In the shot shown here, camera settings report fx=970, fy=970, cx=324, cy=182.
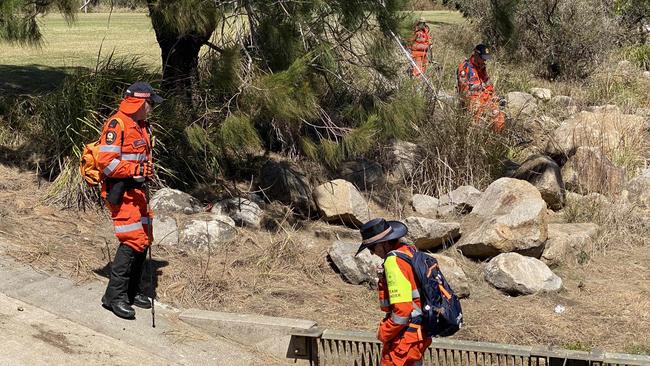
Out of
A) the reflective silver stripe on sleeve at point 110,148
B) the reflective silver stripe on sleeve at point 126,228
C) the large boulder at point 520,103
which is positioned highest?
the reflective silver stripe on sleeve at point 110,148

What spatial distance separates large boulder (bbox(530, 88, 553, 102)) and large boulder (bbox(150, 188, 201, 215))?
759 centimetres

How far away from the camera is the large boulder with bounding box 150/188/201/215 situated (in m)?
8.74

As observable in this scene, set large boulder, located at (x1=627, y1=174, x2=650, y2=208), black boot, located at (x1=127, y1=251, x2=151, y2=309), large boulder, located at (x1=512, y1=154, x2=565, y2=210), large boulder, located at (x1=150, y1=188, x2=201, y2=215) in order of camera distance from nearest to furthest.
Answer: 1. black boot, located at (x1=127, y1=251, x2=151, y2=309)
2. large boulder, located at (x1=150, y1=188, x2=201, y2=215)
3. large boulder, located at (x1=512, y1=154, x2=565, y2=210)
4. large boulder, located at (x1=627, y1=174, x2=650, y2=208)

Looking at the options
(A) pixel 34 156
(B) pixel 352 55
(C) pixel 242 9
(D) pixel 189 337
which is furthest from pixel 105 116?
(D) pixel 189 337

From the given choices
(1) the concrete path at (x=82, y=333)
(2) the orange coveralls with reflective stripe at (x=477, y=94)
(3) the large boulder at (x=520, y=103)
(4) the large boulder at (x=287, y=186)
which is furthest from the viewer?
(3) the large boulder at (x=520, y=103)

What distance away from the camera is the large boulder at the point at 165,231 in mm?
8258

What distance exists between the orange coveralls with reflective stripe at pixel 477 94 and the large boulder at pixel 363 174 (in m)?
1.27

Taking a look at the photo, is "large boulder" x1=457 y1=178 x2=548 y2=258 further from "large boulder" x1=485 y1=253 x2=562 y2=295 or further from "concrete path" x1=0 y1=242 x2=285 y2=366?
"concrete path" x1=0 y1=242 x2=285 y2=366

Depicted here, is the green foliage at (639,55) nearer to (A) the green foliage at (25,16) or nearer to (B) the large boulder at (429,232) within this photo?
(B) the large boulder at (429,232)

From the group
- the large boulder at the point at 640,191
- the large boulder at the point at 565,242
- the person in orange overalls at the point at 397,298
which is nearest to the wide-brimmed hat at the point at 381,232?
the person in orange overalls at the point at 397,298

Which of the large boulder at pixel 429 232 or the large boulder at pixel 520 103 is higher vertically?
the large boulder at pixel 429 232


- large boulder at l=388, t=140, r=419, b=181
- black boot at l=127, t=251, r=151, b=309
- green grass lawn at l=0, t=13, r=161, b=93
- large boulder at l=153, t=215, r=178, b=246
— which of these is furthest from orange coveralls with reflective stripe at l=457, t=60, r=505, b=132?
black boot at l=127, t=251, r=151, b=309

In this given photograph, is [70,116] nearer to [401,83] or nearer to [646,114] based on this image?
[401,83]

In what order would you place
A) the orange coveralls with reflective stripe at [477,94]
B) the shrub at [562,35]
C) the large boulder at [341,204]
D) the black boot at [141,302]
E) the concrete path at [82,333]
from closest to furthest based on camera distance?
the concrete path at [82,333] → the black boot at [141,302] → the large boulder at [341,204] → the orange coveralls with reflective stripe at [477,94] → the shrub at [562,35]
